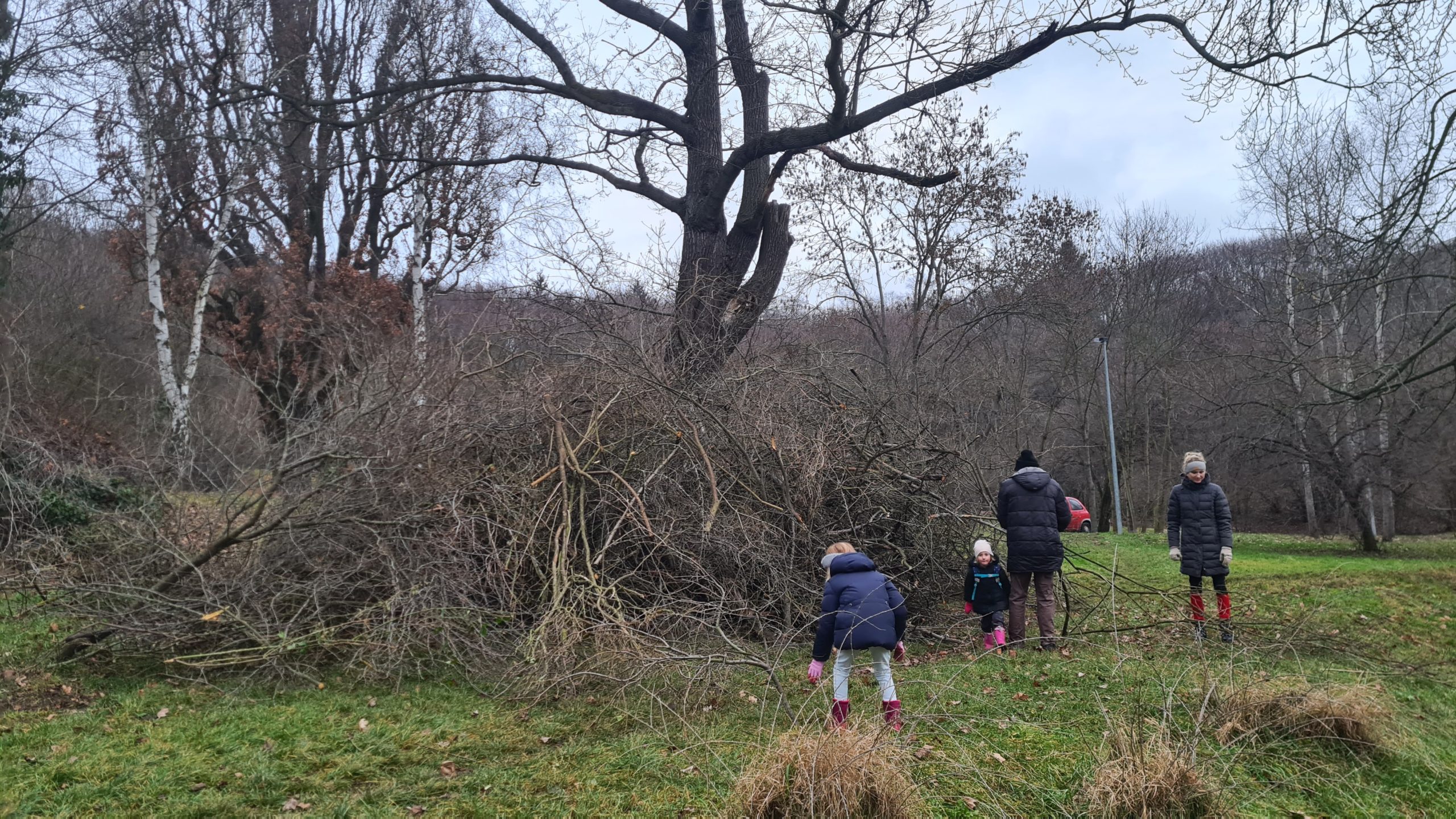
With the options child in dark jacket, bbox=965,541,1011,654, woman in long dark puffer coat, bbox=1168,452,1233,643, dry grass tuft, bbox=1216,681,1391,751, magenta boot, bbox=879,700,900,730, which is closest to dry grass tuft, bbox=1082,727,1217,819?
dry grass tuft, bbox=1216,681,1391,751

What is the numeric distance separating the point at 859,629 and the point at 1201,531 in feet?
13.3

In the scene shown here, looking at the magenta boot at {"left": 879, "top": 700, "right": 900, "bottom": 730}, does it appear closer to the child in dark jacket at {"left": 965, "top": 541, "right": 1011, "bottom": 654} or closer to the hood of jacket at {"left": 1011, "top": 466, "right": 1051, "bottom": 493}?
the child in dark jacket at {"left": 965, "top": 541, "right": 1011, "bottom": 654}

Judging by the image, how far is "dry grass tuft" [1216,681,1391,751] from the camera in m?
4.28

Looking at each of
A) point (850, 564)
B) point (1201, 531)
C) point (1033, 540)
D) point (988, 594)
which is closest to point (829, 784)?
point (850, 564)

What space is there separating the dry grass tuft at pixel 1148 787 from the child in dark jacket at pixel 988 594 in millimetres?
3362

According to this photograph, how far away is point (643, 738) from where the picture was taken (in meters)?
4.64

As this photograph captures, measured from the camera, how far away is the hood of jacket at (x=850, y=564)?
5.05 meters

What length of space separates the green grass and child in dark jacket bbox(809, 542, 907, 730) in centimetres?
26

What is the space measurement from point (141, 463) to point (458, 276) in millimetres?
16254

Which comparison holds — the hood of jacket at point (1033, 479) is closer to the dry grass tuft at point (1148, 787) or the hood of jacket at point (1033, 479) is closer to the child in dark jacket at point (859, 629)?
the child in dark jacket at point (859, 629)

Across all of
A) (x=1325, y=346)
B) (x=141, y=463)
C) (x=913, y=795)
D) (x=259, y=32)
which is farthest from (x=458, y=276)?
(x=1325, y=346)

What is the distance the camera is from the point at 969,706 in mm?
5289

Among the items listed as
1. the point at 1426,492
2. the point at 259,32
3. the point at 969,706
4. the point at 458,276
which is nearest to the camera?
the point at 969,706

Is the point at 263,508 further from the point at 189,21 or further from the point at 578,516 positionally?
the point at 189,21
